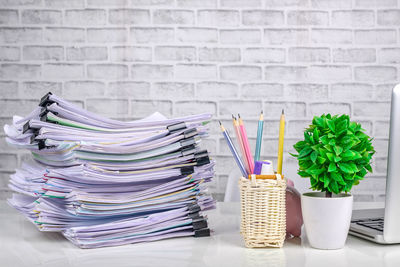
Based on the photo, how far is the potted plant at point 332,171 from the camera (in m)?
0.68

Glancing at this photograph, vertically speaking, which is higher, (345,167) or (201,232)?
(345,167)

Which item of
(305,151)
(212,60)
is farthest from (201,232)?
(212,60)

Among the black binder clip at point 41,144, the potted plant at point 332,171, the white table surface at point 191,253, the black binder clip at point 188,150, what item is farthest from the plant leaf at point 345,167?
the black binder clip at point 41,144

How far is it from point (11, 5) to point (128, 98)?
2.30ft

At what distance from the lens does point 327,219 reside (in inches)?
26.9

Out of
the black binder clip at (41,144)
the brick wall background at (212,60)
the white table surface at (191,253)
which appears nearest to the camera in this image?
the white table surface at (191,253)

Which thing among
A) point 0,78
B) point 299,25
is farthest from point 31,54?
point 299,25

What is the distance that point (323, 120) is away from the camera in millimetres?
697

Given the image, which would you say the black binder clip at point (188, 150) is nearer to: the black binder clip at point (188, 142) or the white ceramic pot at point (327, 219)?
the black binder clip at point (188, 142)

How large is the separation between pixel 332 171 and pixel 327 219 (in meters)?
0.07

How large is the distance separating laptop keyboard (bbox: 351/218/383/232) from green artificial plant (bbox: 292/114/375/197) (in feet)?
0.46

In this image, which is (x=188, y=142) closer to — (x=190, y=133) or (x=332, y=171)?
(x=190, y=133)

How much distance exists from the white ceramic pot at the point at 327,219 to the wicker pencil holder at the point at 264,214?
42mm

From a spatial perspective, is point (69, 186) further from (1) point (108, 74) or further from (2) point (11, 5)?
(2) point (11, 5)
